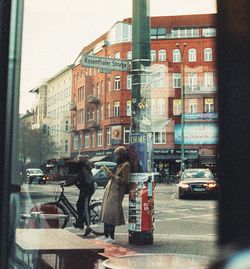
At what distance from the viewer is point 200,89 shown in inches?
38.1

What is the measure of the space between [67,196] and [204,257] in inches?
27.9

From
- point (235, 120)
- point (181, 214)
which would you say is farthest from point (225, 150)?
point (181, 214)

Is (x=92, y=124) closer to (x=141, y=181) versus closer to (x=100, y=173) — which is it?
(x=100, y=173)

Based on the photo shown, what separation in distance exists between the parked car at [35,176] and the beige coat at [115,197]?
0.79ft

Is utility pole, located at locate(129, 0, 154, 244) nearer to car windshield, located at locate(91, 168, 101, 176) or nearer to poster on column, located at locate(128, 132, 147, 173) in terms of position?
poster on column, located at locate(128, 132, 147, 173)

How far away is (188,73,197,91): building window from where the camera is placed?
1.02 meters

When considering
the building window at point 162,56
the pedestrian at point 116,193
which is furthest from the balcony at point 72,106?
the building window at point 162,56

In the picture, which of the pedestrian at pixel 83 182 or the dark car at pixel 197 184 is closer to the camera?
the dark car at pixel 197 184

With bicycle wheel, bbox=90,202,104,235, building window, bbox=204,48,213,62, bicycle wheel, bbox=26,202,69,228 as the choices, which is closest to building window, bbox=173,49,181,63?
building window, bbox=204,48,213,62

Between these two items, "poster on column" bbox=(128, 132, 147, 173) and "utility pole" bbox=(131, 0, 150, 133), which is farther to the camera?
"poster on column" bbox=(128, 132, 147, 173)

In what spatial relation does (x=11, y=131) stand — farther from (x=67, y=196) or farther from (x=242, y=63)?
(x=242, y=63)

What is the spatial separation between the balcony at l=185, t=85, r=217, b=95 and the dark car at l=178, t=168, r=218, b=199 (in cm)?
16

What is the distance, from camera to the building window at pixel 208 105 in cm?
86

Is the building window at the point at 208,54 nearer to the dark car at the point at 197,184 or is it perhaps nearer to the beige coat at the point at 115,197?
the dark car at the point at 197,184
